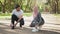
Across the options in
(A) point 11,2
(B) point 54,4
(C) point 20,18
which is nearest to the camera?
(C) point 20,18

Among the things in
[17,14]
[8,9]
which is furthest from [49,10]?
[17,14]

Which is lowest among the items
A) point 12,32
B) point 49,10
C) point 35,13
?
point 49,10

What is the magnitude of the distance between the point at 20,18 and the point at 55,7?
88.1ft

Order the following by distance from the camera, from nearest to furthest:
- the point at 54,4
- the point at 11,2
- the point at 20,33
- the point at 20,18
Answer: the point at 20,33 → the point at 20,18 → the point at 11,2 → the point at 54,4

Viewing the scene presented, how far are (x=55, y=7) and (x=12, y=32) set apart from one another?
28.2 meters

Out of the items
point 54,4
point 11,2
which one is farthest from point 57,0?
point 11,2

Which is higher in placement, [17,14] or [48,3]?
[17,14]

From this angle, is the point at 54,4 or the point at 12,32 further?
the point at 54,4

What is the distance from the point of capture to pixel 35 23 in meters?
10.8

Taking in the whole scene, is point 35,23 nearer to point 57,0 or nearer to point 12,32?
point 12,32

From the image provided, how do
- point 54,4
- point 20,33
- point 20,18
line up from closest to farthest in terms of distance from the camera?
1. point 20,33
2. point 20,18
3. point 54,4

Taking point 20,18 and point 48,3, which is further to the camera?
point 48,3

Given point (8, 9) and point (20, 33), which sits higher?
point (20, 33)

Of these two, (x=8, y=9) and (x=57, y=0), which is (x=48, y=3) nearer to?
(x=57, y=0)
